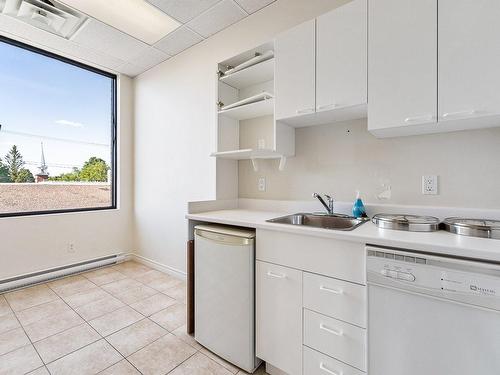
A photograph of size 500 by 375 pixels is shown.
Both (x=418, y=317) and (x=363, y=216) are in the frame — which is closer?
(x=418, y=317)

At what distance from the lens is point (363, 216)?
1597 millimetres

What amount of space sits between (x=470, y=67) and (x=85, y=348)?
109 inches

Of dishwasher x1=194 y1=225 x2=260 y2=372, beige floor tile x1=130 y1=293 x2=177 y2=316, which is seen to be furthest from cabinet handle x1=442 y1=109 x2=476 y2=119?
beige floor tile x1=130 y1=293 x2=177 y2=316

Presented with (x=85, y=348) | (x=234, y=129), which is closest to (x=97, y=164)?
(x=234, y=129)

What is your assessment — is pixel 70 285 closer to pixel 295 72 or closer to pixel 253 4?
pixel 295 72

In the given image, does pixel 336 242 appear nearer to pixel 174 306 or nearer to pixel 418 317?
pixel 418 317

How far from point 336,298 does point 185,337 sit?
124cm

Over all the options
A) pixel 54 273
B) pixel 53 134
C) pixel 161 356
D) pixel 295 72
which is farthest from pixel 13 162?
pixel 295 72

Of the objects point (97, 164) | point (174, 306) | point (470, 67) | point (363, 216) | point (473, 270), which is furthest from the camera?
point (97, 164)

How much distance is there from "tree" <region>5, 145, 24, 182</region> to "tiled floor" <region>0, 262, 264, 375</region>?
1.26m

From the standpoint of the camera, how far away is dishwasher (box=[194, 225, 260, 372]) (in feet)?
4.68

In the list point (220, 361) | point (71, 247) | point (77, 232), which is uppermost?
point (77, 232)

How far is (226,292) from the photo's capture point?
1.51 meters

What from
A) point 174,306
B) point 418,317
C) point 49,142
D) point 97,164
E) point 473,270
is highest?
point 49,142
